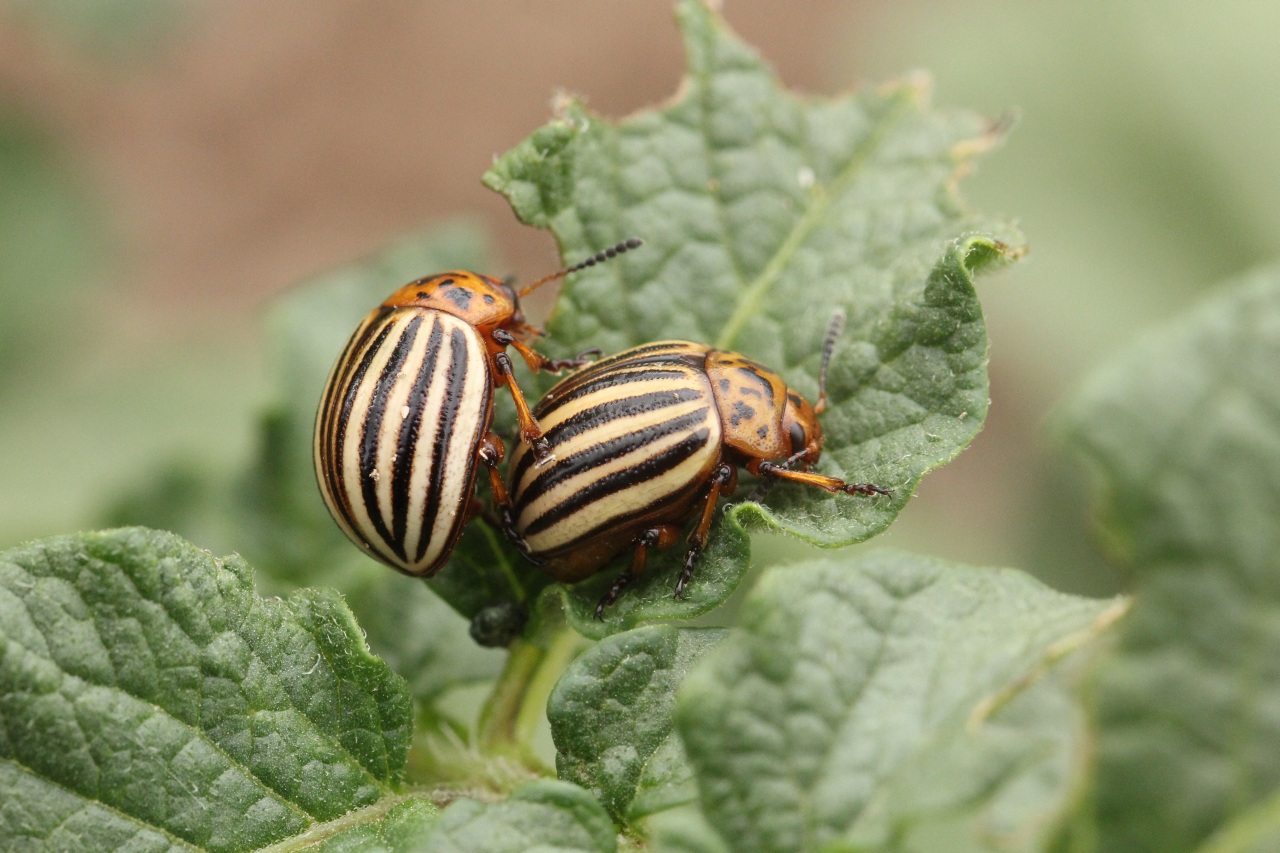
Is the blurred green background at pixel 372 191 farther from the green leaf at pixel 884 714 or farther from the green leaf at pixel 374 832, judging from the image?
the green leaf at pixel 884 714

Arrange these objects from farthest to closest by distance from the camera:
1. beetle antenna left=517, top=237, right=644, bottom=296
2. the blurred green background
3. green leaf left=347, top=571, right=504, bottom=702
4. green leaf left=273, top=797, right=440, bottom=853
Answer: the blurred green background → green leaf left=347, top=571, right=504, bottom=702 → beetle antenna left=517, top=237, right=644, bottom=296 → green leaf left=273, top=797, right=440, bottom=853

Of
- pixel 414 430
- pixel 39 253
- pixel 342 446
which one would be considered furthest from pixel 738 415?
pixel 39 253

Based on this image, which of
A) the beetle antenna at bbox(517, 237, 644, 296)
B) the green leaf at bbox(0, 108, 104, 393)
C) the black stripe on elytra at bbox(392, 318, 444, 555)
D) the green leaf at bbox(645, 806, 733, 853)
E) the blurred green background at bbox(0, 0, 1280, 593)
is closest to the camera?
the green leaf at bbox(645, 806, 733, 853)

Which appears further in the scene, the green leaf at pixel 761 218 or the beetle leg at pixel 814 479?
the green leaf at pixel 761 218

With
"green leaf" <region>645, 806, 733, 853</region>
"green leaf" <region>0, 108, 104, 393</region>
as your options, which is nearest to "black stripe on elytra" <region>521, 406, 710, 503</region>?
"green leaf" <region>645, 806, 733, 853</region>

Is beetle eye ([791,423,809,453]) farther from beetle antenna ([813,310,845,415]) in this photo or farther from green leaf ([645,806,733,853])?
green leaf ([645,806,733,853])

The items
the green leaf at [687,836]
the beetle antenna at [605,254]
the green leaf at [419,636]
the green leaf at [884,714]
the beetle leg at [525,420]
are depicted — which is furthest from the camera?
the green leaf at [419,636]

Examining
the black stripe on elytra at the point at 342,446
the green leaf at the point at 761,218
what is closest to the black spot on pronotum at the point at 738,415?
the green leaf at the point at 761,218
